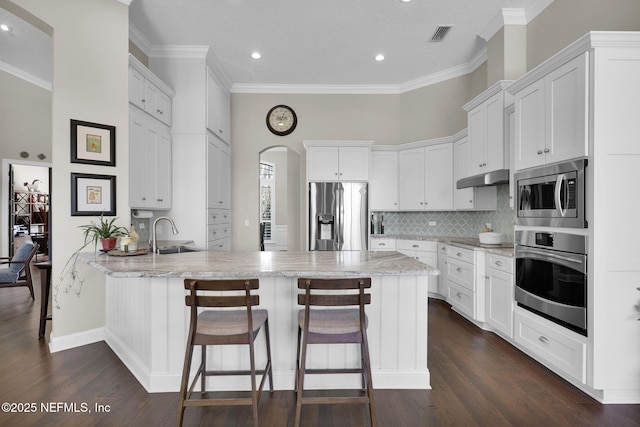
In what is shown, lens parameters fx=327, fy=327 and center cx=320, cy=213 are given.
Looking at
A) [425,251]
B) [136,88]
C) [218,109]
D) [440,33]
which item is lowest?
[425,251]

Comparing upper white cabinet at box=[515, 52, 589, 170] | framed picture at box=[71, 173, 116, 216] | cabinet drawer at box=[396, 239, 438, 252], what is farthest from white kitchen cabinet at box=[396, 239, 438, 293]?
framed picture at box=[71, 173, 116, 216]

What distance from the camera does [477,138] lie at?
3852 millimetres

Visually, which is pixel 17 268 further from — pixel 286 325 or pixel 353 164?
pixel 353 164

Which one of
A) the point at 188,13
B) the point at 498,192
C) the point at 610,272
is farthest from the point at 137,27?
the point at 610,272

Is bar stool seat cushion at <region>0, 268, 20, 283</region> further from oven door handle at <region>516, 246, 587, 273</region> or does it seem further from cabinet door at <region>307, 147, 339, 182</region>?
oven door handle at <region>516, 246, 587, 273</region>

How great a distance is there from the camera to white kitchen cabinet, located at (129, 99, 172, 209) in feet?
11.2

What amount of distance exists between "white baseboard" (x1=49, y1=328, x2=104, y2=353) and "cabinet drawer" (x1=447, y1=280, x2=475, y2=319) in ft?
12.4

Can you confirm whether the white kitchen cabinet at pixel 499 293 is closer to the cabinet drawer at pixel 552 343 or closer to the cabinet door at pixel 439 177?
the cabinet drawer at pixel 552 343

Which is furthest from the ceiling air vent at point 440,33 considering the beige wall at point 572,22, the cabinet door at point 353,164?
the cabinet door at point 353,164

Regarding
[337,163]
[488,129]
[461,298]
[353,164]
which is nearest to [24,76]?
[337,163]

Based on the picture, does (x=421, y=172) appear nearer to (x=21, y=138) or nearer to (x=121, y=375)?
(x=121, y=375)

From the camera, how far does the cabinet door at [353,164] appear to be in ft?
16.4

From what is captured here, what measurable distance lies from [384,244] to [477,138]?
1.97m

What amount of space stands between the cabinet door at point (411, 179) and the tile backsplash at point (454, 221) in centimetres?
37
